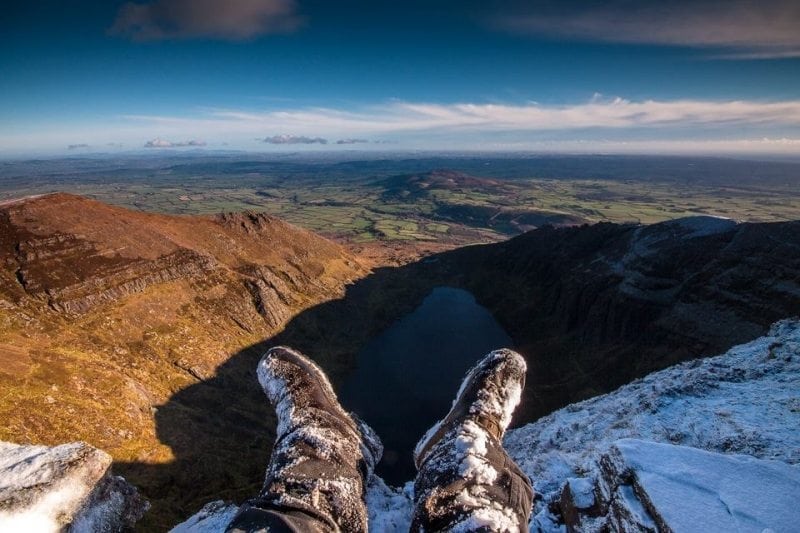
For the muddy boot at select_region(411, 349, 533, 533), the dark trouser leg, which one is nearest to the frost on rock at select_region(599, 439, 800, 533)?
the muddy boot at select_region(411, 349, 533, 533)

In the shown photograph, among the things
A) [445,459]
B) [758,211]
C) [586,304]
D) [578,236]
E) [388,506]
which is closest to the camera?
[445,459]

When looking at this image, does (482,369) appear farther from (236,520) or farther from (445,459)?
(236,520)

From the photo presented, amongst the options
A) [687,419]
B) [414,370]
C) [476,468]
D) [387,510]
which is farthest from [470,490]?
[414,370]

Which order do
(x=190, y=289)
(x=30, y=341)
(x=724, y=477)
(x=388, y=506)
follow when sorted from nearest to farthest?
(x=724, y=477)
(x=388, y=506)
(x=30, y=341)
(x=190, y=289)

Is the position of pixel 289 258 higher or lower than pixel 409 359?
higher

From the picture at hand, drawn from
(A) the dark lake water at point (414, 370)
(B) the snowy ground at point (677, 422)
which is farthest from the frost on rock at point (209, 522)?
(A) the dark lake water at point (414, 370)

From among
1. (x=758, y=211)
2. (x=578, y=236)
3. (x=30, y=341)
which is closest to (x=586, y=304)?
(x=578, y=236)

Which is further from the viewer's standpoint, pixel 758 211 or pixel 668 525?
pixel 758 211
